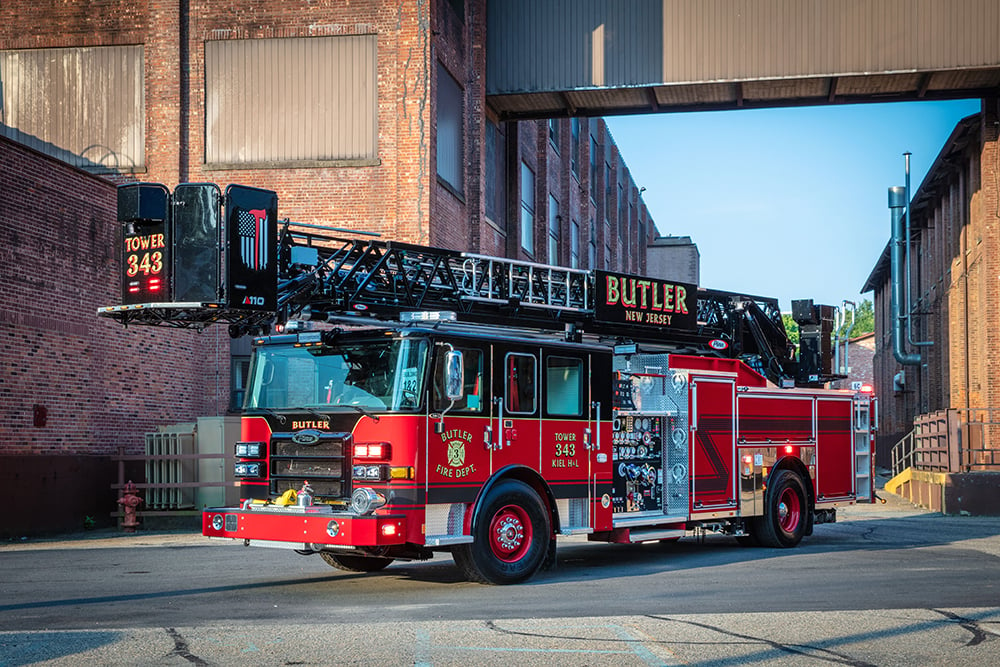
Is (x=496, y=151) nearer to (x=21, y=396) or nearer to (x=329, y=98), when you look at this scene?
(x=329, y=98)

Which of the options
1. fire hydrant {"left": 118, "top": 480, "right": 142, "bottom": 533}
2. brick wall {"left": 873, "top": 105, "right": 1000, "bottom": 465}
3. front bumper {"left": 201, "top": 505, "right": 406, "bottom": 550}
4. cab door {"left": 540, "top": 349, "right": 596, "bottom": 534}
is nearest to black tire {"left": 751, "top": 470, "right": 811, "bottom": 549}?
cab door {"left": 540, "top": 349, "right": 596, "bottom": 534}

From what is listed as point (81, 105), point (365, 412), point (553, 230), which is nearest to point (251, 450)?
point (365, 412)

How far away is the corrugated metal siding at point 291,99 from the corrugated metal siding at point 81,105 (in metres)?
1.81

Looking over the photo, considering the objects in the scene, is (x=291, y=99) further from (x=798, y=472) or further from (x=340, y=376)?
(x=340, y=376)

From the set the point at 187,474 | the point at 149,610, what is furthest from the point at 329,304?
the point at 187,474

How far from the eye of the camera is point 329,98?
971 inches

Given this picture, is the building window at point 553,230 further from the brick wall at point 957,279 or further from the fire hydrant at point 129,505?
the fire hydrant at point 129,505

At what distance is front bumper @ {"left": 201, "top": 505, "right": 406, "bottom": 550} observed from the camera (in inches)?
416

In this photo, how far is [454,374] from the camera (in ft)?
35.3

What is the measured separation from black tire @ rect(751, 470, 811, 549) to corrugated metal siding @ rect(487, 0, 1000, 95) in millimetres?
12559

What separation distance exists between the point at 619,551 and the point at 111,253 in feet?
34.3

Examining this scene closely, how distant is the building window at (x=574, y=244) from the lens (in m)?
39.4

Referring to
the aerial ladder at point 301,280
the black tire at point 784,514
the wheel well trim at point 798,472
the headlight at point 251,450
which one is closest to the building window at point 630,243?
the wheel well trim at point 798,472

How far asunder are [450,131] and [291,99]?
354cm
